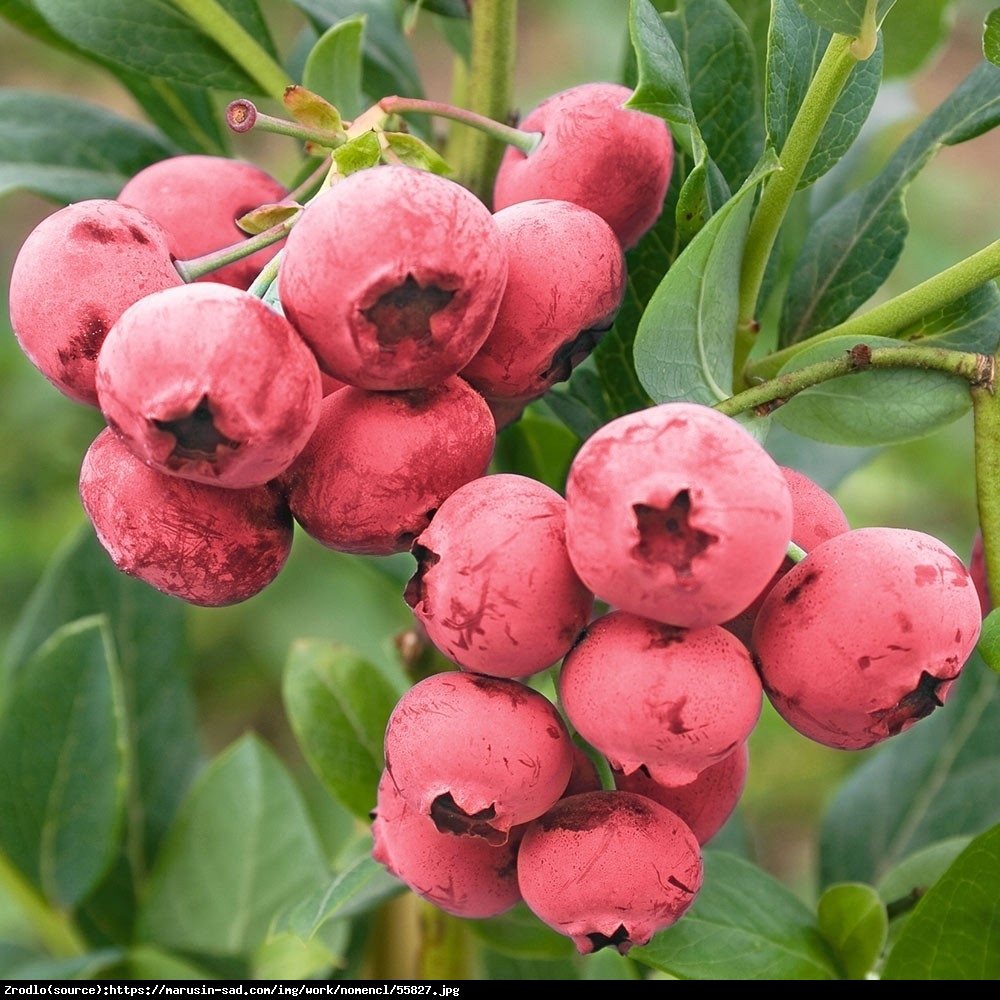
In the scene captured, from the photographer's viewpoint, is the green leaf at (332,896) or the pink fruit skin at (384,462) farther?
the green leaf at (332,896)

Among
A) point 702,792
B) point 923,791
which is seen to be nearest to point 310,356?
point 702,792

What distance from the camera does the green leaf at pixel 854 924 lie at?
75cm

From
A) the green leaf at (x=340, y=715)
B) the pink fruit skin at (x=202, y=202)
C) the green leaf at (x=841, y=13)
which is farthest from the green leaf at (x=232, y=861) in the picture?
the green leaf at (x=841, y=13)

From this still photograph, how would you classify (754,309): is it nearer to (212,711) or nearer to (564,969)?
(564,969)

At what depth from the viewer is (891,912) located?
2.70 ft

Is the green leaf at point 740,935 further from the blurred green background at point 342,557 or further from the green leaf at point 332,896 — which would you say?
the blurred green background at point 342,557

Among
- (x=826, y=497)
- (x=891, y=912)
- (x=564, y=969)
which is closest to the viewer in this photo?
(x=826, y=497)

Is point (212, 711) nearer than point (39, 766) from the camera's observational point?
No

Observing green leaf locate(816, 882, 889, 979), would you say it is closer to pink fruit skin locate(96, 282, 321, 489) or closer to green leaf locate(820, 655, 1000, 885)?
green leaf locate(820, 655, 1000, 885)

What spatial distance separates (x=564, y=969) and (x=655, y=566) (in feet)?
2.09

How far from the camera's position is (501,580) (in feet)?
1.58

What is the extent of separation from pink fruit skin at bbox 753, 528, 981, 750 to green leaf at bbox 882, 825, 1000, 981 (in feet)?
0.75

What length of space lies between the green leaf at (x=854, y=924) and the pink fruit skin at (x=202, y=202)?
1.69ft

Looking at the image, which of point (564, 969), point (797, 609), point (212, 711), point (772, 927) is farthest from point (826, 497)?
point (212, 711)
